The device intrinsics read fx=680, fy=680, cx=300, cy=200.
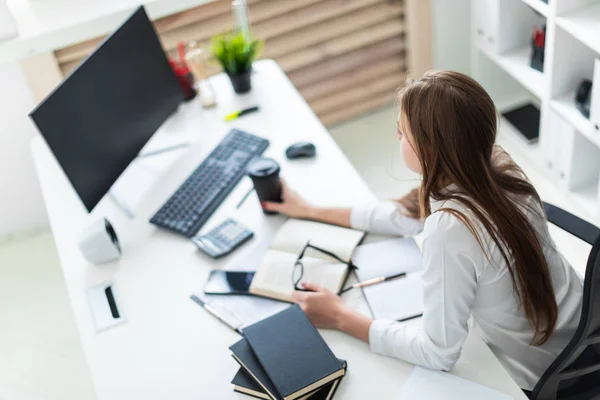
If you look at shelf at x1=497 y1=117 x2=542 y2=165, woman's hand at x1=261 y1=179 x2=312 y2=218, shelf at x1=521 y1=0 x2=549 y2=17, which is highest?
shelf at x1=521 y1=0 x2=549 y2=17

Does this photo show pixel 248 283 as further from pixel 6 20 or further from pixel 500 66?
pixel 500 66

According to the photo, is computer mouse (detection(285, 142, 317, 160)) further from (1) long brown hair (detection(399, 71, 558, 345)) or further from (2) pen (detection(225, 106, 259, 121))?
(1) long brown hair (detection(399, 71, 558, 345))

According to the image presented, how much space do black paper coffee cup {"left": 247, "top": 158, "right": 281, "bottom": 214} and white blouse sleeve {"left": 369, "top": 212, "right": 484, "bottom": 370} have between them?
572mm

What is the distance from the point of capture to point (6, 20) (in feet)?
7.55

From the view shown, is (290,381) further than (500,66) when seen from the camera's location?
No

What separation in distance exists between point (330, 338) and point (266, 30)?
1.69 meters

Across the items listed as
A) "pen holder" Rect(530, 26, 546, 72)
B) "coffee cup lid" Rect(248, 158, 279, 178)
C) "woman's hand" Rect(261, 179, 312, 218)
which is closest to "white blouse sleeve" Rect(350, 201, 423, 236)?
"woman's hand" Rect(261, 179, 312, 218)

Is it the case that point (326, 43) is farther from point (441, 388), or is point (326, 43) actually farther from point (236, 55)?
point (441, 388)

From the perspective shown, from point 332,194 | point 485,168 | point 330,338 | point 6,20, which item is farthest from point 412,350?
point 6,20

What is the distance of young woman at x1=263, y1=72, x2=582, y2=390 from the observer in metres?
1.25

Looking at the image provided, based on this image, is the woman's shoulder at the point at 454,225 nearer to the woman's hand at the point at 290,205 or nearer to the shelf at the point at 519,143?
the woman's hand at the point at 290,205

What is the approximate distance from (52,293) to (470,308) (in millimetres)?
1839

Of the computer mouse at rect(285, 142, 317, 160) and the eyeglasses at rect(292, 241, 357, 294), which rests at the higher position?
the computer mouse at rect(285, 142, 317, 160)

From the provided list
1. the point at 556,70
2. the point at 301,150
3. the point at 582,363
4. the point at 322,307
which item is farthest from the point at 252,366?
the point at 556,70
